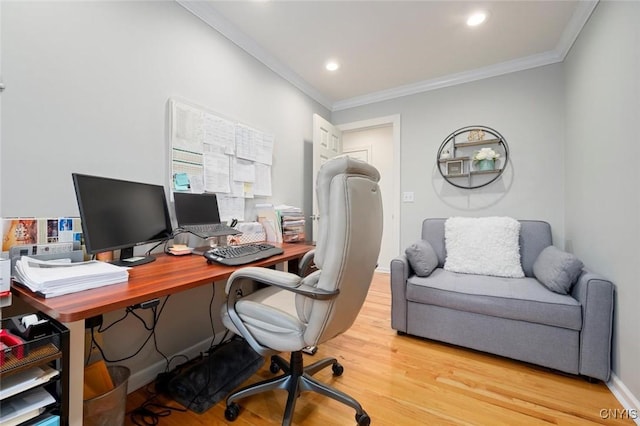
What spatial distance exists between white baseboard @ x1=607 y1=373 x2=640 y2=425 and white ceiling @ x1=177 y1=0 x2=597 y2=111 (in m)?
2.35

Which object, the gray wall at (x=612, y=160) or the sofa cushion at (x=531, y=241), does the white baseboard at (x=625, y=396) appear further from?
the sofa cushion at (x=531, y=241)

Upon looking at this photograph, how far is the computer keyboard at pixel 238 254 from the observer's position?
4.28 ft

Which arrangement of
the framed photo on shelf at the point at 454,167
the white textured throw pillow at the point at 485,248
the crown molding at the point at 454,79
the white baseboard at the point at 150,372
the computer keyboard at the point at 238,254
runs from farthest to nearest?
the framed photo on shelf at the point at 454,167, the crown molding at the point at 454,79, the white textured throw pillow at the point at 485,248, the white baseboard at the point at 150,372, the computer keyboard at the point at 238,254

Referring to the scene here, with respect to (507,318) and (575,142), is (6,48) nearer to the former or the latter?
(507,318)

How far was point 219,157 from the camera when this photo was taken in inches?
79.5

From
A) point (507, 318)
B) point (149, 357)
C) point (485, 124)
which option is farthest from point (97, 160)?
point (485, 124)

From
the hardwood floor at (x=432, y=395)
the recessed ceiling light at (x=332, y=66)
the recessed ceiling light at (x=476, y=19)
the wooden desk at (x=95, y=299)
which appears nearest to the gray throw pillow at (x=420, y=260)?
the hardwood floor at (x=432, y=395)

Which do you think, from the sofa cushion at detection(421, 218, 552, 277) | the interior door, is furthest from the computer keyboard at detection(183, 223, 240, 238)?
the sofa cushion at detection(421, 218, 552, 277)

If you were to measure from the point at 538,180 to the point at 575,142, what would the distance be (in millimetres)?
504

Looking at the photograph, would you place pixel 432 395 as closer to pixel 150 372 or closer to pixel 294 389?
pixel 294 389

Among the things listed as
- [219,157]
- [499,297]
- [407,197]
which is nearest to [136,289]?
[219,157]

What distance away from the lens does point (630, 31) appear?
4.62ft

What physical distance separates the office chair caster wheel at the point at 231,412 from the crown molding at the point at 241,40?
240cm

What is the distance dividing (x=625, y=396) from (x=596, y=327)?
319mm
